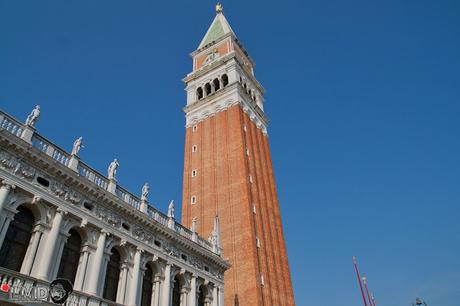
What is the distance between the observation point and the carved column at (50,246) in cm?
1472

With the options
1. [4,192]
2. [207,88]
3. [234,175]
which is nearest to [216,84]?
[207,88]

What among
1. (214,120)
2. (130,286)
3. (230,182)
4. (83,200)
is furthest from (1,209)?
(214,120)

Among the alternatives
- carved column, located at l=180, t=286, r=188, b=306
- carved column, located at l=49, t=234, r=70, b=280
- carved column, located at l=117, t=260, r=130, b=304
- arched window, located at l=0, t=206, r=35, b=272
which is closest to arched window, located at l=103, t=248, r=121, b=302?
carved column, located at l=117, t=260, r=130, b=304

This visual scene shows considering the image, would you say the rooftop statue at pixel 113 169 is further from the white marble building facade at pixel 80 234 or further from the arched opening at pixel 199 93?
the arched opening at pixel 199 93

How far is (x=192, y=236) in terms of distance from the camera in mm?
24750

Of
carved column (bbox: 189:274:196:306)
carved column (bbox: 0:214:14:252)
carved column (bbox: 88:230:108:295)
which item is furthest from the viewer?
carved column (bbox: 189:274:196:306)

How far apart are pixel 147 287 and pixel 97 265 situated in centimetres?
393

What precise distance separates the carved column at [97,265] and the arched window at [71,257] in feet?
2.34

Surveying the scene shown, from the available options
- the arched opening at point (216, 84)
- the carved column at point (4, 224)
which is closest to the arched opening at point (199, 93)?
the arched opening at point (216, 84)

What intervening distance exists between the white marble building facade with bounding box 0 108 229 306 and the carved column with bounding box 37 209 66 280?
37 mm

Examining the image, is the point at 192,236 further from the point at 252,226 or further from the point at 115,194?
the point at 252,226

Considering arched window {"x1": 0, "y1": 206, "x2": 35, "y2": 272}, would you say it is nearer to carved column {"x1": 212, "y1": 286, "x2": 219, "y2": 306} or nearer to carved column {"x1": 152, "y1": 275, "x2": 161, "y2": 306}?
carved column {"x1": 152, "y1": 275, "x2": 161, "y2": 306}

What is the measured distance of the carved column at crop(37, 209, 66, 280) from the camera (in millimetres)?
14719

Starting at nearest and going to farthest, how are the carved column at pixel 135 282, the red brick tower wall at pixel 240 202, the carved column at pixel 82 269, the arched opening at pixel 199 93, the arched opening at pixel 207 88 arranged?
the carved column at pixel 82 269, the carved column at pixel 135 282, the red brick tower wall at pixel 240 202, the arched opening at pixel 207 88, the arched opening at pixel 199 93
